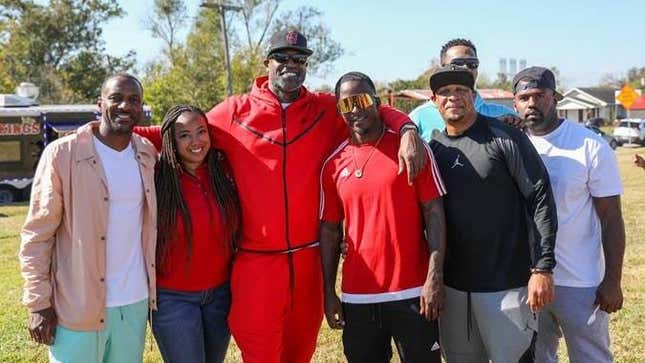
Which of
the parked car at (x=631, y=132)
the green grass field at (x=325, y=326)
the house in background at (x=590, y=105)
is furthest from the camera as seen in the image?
the house in background at (x=590, y=105)

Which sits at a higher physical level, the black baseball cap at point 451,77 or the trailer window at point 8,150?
the black baseball cap at point 451,77

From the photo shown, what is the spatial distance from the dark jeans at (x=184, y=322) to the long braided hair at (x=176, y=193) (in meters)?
0.23

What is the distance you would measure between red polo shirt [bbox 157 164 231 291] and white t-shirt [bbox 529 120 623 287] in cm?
190

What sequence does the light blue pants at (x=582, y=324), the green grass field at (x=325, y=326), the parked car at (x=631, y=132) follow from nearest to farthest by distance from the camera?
the light blue pants at (x=582, y=324), the green grass field at (x=325, y=326), the parked car at (x=631, y=132)

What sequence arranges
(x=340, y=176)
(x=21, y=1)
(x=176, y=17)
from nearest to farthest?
(x=340, y=176), (x=21, y=1), (x=176, y=17)

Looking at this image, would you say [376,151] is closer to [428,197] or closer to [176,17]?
[428,197]

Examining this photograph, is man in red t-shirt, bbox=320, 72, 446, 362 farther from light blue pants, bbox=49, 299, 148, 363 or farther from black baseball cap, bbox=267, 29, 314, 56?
light blue pants, bbox=49, 299, 148, 363

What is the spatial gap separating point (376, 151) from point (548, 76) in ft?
3.67

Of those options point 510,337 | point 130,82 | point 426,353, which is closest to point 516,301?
point 510,337

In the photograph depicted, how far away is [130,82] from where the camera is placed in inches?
142

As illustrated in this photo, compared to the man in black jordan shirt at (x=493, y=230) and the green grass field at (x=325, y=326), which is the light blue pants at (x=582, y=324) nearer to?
the man in black jordan shirt at (x=493, y=230)

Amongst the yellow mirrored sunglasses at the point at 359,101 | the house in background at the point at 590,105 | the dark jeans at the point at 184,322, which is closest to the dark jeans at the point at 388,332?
the dark jeans at the point at 184,322

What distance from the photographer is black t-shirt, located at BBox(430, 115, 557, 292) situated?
11.4 ft

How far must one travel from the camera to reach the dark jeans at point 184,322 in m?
3.78
